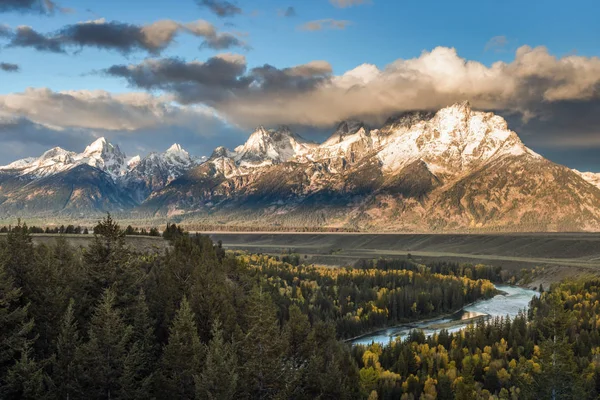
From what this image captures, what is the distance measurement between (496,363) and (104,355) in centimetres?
7488

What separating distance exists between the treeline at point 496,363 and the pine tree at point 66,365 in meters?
48.6

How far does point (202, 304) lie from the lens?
63.8 metres

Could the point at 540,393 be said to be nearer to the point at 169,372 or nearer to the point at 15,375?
the point at 169,372

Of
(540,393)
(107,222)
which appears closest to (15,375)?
(107,222)

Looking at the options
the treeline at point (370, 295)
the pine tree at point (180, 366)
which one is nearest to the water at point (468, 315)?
the treeline at point (370, 295)

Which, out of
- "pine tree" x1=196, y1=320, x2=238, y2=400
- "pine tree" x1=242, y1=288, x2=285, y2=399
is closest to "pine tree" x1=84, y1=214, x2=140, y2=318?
"pine tree" x1=242, y1=288, x2=285, y2=399

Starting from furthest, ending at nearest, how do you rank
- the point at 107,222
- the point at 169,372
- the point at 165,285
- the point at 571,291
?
the point at 571,291, the point at 165,285, the point at 107,222, the point at 169,372

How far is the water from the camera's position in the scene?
13412 centimetres

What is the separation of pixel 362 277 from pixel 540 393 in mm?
126767

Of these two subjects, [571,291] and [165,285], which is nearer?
[165,285]

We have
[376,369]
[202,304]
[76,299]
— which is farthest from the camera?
[376,369]

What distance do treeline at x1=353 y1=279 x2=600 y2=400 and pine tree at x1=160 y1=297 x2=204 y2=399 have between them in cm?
3877

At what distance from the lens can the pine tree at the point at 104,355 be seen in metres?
42.8

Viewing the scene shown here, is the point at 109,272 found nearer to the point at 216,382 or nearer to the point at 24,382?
the point at 24,382
